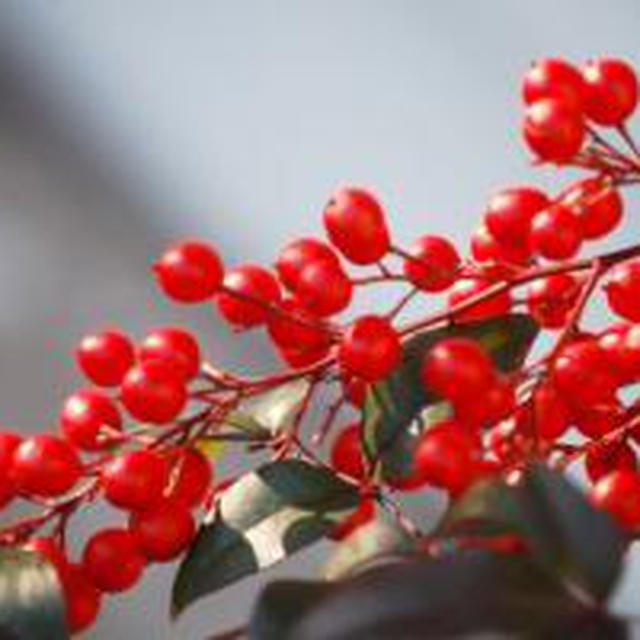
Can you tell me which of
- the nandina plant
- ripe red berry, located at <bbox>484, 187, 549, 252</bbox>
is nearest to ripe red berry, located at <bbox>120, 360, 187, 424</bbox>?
the nandina plant

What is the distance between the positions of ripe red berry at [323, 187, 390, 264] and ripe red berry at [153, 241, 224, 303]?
39 mm

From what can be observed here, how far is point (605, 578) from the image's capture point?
0.29m

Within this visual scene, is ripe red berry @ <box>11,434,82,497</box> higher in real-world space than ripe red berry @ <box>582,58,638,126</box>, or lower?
lower

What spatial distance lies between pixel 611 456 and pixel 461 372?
0.30ft

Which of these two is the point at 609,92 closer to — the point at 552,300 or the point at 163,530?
the point at 552,300

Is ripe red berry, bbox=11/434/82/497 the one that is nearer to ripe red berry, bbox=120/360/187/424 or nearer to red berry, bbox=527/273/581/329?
ripe red berry, bbox=120/360/187/424

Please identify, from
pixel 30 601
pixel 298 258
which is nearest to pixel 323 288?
pixel 298 258

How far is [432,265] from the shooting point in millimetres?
452

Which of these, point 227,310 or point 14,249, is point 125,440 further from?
point 14,249

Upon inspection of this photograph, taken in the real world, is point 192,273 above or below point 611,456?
above

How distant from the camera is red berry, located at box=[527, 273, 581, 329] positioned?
451 millimetres

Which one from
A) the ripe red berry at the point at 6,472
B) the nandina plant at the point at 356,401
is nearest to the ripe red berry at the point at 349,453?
the nandina plant at the point at 356,401

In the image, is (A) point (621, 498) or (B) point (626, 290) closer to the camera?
(A) point (621, 498)

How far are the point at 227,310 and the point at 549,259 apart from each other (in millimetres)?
104
